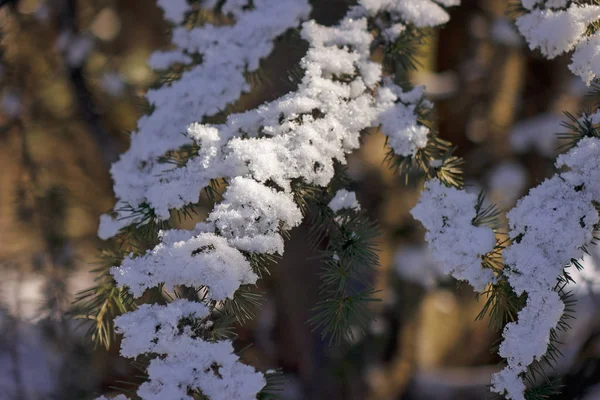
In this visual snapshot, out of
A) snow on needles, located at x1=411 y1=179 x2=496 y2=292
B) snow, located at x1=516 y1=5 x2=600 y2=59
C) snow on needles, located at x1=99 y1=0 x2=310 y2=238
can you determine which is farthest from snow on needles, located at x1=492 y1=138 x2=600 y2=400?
snow on needles, located at x1=99 y1=0 x2=310 y2=238

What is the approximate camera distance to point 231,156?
834 millimetres

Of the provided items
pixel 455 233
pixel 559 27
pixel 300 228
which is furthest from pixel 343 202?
pixel 300 228

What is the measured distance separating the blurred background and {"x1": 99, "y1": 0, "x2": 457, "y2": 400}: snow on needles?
0.52 metres

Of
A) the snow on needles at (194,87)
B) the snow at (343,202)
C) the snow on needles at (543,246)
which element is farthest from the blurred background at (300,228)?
the snow at (343,202)

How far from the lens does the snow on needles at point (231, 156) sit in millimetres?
711

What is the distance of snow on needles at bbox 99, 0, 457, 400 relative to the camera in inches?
28.0

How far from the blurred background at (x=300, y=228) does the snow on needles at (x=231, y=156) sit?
52cm

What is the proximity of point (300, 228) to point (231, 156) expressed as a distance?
1139 millimetres

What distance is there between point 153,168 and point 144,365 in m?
0.38

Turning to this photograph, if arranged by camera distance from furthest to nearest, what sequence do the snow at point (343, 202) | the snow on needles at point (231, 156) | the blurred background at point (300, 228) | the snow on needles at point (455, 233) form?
the blurred background at point (300, 228), the snow at point (343, 202), the snow on needles at point (455, 233), the snow on needles at point (231, 156)

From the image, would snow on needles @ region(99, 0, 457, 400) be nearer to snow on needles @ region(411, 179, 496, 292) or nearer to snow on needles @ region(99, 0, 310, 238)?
snow on needles @ region(99, 0, 310, 238)

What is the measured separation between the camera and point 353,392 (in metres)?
2.13

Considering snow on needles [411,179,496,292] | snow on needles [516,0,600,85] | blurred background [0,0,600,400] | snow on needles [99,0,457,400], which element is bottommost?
blurred background [0,0,600,400]

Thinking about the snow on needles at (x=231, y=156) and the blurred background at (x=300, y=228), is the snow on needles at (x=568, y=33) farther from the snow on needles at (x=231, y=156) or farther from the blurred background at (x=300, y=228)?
the blurred background at (x=300, y=228)
